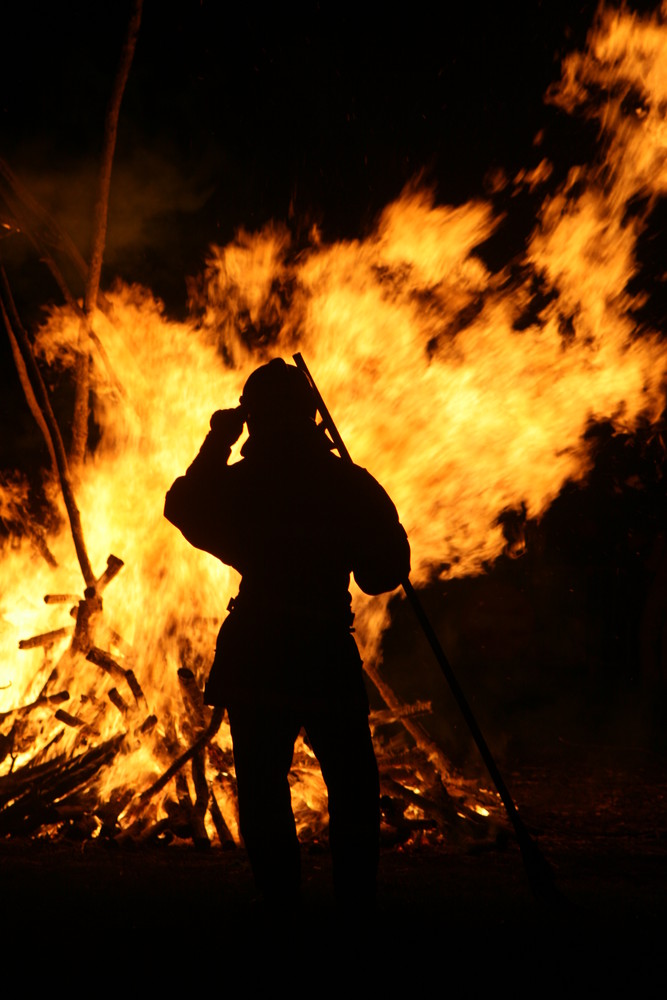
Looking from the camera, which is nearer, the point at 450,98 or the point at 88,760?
the point at 88,760

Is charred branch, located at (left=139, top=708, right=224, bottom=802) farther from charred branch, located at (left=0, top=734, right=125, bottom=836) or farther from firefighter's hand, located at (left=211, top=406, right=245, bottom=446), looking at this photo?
firefighter's hand, located at (left=211, top=406, right=245, bottom=446)

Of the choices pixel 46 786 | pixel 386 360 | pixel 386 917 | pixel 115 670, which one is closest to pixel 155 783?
pixel 46 786

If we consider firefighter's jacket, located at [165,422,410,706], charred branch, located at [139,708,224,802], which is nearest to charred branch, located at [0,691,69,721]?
charred branch, located at [139,708,224,802]

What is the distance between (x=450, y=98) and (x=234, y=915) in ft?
21.5

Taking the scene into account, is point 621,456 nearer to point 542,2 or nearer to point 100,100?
point 542,2

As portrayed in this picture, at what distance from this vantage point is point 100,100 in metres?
6.18

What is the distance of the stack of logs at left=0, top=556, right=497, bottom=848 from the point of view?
14.7 ft

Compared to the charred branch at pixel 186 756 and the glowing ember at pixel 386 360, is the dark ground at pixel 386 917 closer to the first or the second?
the charred branch at pixel 186 756

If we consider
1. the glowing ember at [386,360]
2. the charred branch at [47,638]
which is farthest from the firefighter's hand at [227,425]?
the charred branch at [47,638]

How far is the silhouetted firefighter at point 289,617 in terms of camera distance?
2416mm

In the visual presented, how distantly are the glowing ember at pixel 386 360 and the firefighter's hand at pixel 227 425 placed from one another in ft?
10.9

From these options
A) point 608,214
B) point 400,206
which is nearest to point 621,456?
point 608,214

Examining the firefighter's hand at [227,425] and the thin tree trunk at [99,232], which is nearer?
the firefighter's hand at [227,425]

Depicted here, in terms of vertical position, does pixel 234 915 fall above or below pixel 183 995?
above
